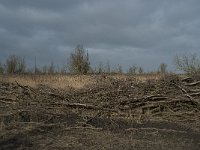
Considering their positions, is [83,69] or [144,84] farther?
[83,69]

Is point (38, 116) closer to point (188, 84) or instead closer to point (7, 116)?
point (7, 116)

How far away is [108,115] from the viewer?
39.6 ft

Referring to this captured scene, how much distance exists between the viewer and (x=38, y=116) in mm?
11445

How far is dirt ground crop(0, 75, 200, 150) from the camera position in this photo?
936 centimetres

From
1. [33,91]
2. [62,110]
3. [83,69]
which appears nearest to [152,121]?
[62,110]

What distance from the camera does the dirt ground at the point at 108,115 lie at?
9.36 meters

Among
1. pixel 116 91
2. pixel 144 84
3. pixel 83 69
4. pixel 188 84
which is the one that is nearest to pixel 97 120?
pixel 116 91

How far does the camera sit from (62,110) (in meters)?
12.3

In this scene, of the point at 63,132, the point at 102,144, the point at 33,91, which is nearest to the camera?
the point at 102,144

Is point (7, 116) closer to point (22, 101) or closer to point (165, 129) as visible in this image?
point (22, 101)

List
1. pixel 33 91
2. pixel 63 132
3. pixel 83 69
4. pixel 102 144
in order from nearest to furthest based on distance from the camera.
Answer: pixel 102 144 → pixel 63 132 → pixel 33 91 → pixel 83 69

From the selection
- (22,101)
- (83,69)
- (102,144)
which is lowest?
(102,144)

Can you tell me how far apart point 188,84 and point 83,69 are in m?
14.2

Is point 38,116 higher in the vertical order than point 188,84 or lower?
lower
